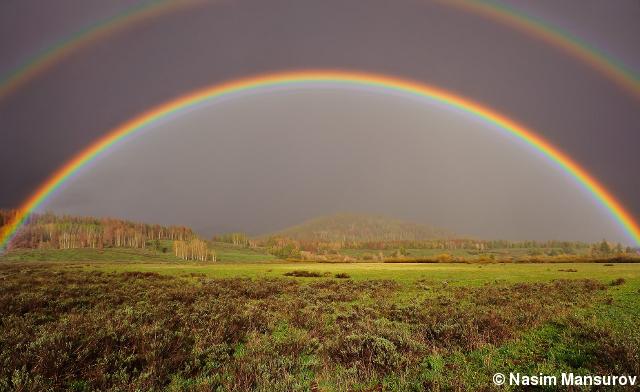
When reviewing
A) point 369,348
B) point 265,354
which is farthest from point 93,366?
point 369,348

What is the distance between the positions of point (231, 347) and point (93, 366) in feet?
12.3

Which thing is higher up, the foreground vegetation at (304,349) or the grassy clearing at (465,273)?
the foreground vegetation at (304,349)

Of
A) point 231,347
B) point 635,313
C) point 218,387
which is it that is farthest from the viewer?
point 635,313

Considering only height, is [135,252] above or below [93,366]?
below

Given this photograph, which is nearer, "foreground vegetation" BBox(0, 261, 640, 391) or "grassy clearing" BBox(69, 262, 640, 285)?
"foreground vegetation" BBox(0, 261, 640, 391)

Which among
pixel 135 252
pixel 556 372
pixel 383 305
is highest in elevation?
pixel 556 372

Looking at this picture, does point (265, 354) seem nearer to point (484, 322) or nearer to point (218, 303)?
point (484, 322)

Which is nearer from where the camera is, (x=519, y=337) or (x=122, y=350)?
(x=122, y=350)

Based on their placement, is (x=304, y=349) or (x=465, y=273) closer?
(x=304, y=349)

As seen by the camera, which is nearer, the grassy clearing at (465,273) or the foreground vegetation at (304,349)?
the foreground vegetation at (304,349)

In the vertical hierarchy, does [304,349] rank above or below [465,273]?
above

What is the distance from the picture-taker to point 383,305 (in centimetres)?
1866

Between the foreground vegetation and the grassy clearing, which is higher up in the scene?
the foreground vegetation

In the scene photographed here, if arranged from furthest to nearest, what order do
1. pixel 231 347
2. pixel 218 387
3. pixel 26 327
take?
pixel 26 327 → pixel 231 347 → pixel 218 387
